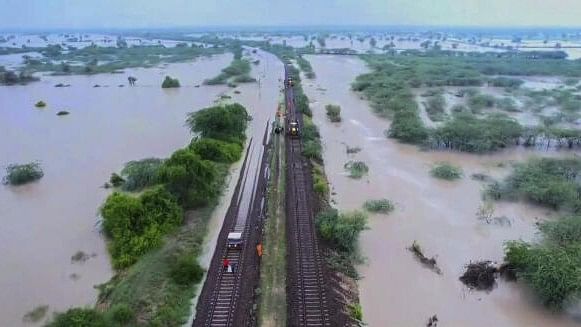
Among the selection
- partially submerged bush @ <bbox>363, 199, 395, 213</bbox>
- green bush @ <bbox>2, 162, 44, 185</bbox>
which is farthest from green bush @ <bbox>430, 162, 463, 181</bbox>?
green bush @ <bbox>2, 162, 44, 185</bbox>

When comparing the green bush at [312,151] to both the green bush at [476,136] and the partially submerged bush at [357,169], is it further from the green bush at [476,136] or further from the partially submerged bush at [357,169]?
the green bush at [476,136]

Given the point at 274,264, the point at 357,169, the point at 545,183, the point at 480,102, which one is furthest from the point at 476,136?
the point at 274,264

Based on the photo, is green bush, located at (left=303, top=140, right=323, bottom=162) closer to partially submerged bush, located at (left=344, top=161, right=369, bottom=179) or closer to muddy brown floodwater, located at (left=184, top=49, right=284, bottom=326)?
partially submerged bush, located at (left=344, top=161, right=369, bottom=179)

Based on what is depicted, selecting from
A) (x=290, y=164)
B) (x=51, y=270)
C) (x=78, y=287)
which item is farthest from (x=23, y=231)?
(x=290, y=164)

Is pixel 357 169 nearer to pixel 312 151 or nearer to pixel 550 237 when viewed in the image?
pixel 312 151

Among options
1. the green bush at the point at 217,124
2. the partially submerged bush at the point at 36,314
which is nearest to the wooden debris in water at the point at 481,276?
the partially submerged bush at the point at 36,314

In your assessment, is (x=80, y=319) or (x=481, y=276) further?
(x=481, y=276)
